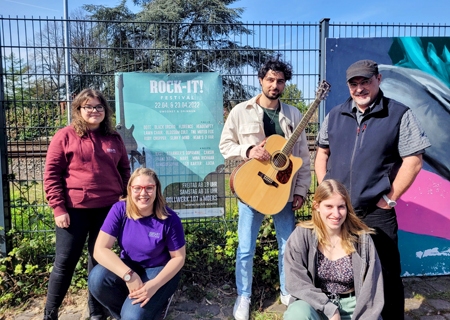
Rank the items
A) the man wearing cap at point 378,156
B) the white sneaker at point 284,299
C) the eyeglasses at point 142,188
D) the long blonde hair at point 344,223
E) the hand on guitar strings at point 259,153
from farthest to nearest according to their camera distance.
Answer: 1. the white sneaker at point 284,299
2. the hand on guitar strings at point 259,153
3. the eyeglasses at point 142,188
4. the man wearing cap at point 378,156
5. the long blonde hair at point 344,223

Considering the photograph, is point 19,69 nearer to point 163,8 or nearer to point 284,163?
point 284,163

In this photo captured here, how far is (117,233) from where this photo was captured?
8.59 feet

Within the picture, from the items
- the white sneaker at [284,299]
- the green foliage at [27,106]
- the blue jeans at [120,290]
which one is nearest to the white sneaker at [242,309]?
the white sneaker at [284,299]

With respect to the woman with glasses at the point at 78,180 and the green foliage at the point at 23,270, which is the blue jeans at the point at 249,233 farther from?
the green foliage at the point at 23,270

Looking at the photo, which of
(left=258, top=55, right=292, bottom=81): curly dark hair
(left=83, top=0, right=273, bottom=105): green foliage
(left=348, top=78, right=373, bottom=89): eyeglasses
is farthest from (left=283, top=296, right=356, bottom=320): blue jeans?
(left=83, top=0, right=273, bottom=105): green foliage

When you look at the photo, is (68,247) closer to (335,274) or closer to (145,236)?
(145,236)

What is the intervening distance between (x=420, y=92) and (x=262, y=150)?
2.04 metres

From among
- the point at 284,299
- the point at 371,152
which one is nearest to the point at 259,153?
the point at 371,152

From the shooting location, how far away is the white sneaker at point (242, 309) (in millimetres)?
3098

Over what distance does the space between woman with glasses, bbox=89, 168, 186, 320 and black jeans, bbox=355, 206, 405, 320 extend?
56.3 inches

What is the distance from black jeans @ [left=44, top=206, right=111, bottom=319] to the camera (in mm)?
2793

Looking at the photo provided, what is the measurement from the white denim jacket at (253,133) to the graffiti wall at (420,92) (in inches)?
32.5

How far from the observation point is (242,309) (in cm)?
310

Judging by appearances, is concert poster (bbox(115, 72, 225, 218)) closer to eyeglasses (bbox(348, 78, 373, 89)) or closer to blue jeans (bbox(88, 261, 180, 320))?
blue jeans (bbox(88, 261, 180, 320))
